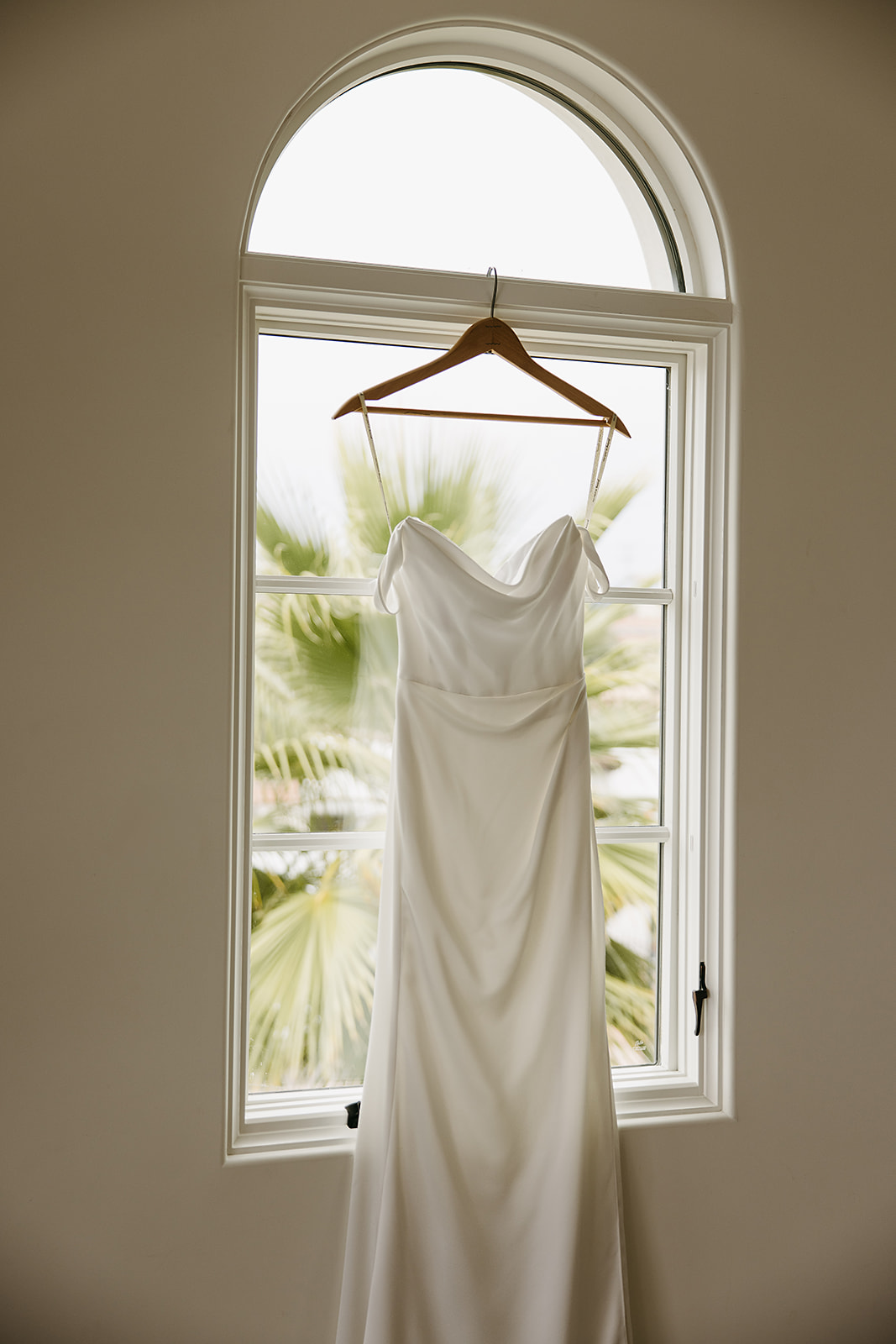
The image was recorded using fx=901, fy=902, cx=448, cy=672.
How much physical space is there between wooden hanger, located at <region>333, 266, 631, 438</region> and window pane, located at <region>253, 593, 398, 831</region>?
0.33m

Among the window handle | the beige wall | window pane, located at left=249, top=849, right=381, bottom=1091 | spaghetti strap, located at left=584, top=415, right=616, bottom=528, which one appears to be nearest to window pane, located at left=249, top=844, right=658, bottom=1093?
window pane, located at left=249, top=849, right=381, bottom=1091

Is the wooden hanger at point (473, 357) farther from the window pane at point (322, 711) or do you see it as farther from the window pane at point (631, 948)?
the window pane at point (631, 948)

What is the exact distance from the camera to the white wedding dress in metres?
1.38

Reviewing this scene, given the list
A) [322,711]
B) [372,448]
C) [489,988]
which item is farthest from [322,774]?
[372,448]

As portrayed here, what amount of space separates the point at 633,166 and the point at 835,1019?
1.62 metres

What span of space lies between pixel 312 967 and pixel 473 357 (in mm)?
1070

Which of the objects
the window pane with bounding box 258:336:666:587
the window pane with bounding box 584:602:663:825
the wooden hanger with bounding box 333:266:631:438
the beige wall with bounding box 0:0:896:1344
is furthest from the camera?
the window pane with bounding box 584:602:663:825

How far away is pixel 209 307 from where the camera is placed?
55.6 inches

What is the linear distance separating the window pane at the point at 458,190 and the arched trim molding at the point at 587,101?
0.13ft

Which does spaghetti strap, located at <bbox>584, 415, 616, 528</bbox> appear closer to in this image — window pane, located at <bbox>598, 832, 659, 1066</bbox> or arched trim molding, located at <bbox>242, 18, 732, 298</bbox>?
arched trim molding, located at <bbox>242, 18, 732, 298</bbox>

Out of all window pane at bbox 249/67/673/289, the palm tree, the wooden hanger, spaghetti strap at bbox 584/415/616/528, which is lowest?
the palm tree

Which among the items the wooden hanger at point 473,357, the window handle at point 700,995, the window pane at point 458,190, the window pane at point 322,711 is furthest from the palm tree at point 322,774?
the window handle at point 700,995

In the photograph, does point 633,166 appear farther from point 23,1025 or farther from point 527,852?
point 23,1025

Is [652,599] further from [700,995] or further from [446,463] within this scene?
[700,995]
